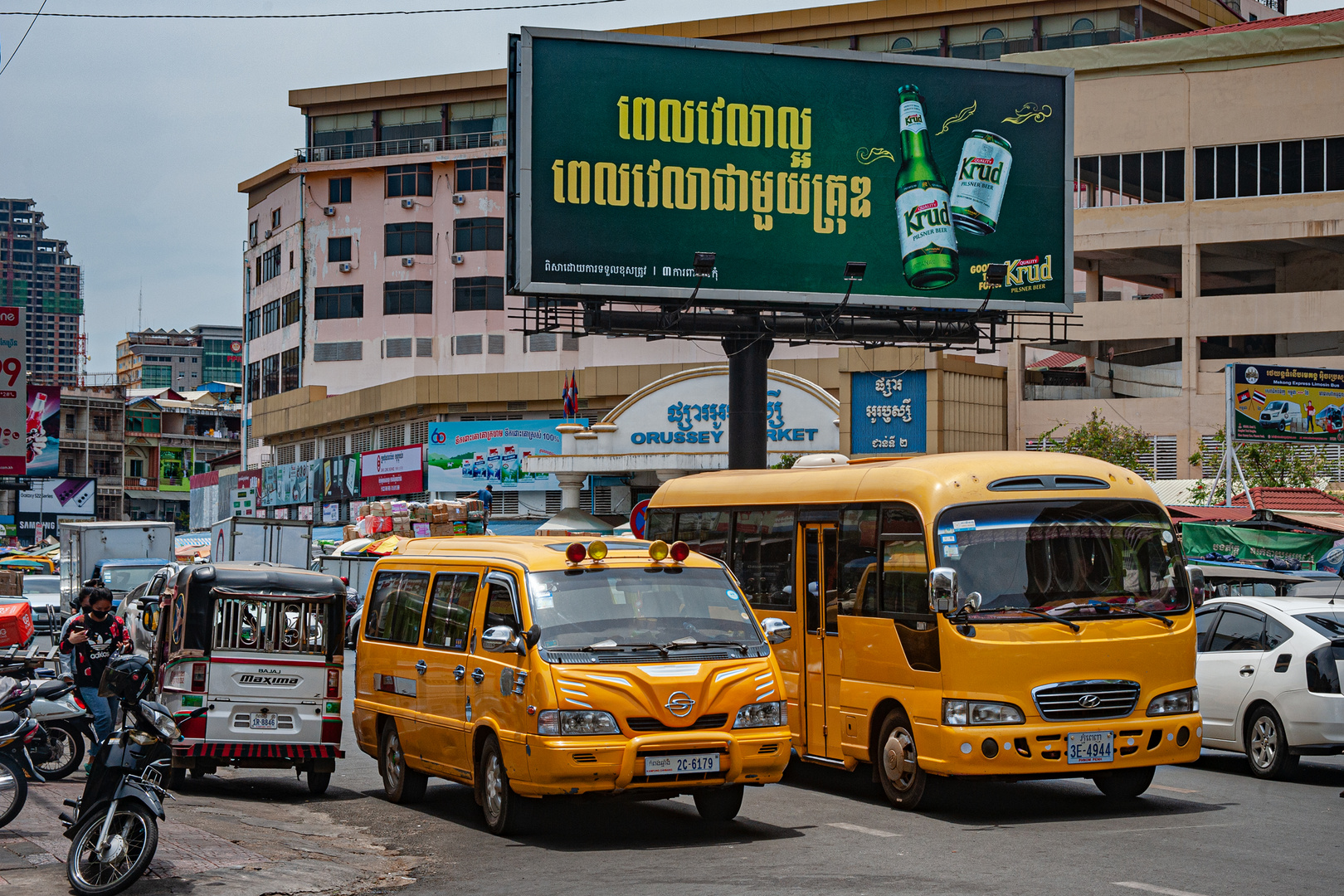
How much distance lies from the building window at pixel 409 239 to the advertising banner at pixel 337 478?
11280mm

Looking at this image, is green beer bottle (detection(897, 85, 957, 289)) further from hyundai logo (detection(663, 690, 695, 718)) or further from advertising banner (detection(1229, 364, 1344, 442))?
hyundai logo (detection(663, 690, 695, 718))

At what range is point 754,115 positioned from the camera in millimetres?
28016

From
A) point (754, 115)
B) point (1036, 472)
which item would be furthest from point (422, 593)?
point (754, 115)

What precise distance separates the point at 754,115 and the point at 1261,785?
17423 mm

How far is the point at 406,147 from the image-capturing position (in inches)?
3059

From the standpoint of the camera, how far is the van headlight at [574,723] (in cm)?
1014

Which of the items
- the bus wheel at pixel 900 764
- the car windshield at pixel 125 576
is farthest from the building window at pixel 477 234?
the bus wheel at pixel 900 764

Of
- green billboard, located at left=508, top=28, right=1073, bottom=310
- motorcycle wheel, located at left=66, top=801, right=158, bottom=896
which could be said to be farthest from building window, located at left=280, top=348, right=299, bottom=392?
motorcycle wheel, located at left=66, top=801, right=158, bottom=896

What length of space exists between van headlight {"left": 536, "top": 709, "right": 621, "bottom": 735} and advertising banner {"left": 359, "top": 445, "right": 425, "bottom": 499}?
4885 cm

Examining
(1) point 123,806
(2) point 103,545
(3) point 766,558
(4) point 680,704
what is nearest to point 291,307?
(2) point 103,545

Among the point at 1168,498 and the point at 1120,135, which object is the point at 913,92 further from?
the point at 1120,135

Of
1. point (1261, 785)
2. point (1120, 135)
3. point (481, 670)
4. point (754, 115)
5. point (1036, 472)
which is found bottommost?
point (1261, 785)

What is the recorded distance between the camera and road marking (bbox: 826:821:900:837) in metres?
10.8

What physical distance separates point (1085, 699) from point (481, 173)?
66.0 meters
